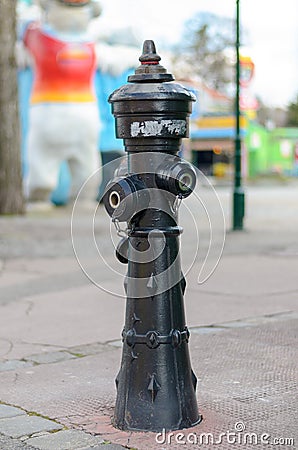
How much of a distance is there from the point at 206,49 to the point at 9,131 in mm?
36658

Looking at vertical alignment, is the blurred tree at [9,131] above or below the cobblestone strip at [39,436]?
above

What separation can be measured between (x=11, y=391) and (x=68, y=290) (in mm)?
4227

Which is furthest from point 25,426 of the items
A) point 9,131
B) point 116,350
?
point 9,131

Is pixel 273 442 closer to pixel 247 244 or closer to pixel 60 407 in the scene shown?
pixel 60 407

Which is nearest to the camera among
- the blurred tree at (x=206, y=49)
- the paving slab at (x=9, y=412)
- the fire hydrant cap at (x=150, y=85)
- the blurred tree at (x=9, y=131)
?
the fire hydrant cap at (x=150, y=85)

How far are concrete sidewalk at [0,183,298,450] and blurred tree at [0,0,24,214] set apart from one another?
630cm

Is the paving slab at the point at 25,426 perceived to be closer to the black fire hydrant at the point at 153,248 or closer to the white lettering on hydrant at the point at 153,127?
the black fire hydrant at the point at 153,248

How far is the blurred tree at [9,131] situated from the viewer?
694 inches

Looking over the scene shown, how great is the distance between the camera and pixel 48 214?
19656 millimetres

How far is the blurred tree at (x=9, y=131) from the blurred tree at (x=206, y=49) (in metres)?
33.9

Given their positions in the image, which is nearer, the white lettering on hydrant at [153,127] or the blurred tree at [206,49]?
the white lettering on hydrant at [153,127]

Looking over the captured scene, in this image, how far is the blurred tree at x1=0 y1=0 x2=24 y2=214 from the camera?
17.6 meters

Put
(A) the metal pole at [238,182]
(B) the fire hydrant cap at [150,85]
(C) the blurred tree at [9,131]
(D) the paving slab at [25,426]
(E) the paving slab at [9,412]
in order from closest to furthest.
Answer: (B) the fire hydrant cap at [150,85] → (D) the paving slab at [25,426] → (E) the paving slab at [9,412] → (A) the metal pole at [238,182] → (C) the blurred tree at [9,131]

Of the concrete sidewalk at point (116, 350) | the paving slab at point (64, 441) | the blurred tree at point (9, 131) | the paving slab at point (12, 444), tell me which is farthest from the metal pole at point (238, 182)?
the paving slab at point (12, 444)
